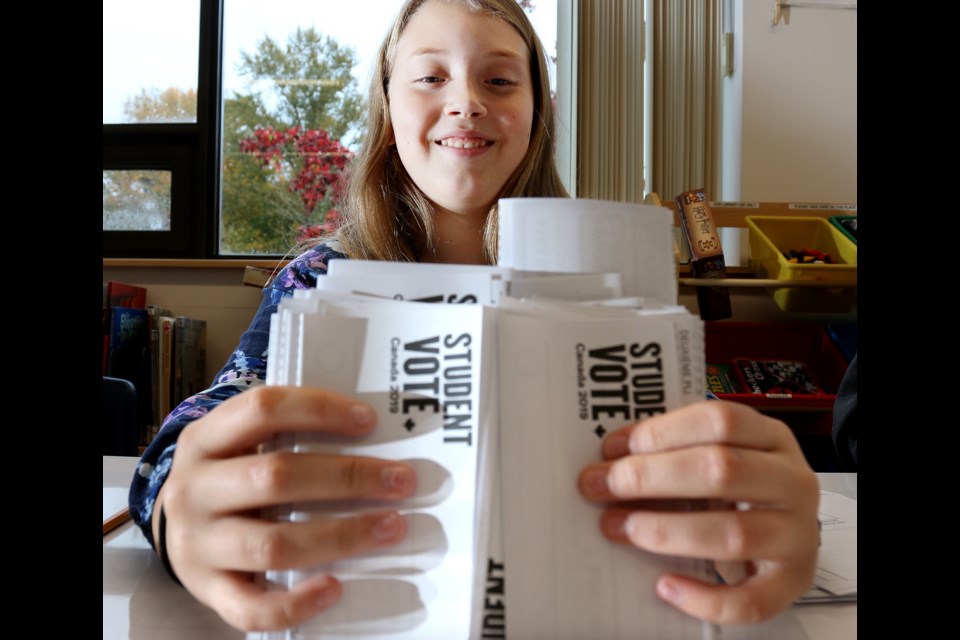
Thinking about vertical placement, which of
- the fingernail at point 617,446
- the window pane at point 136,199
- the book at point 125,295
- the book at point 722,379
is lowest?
the book at point 722,379

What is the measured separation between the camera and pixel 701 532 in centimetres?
38

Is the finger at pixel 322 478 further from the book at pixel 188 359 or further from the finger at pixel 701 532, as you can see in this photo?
the book at pixel 188 359

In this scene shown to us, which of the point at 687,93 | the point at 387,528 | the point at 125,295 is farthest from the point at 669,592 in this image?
the point at 125,295

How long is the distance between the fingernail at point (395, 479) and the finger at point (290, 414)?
0.09 ft

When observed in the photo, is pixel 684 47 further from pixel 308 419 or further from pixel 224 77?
pixel 308 419

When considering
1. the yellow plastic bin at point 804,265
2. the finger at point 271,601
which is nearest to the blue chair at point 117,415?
the finger at point 271,601

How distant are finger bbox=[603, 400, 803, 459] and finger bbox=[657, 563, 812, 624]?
7 centimetres

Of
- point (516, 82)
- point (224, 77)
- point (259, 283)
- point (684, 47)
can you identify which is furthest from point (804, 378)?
point (224, 77)

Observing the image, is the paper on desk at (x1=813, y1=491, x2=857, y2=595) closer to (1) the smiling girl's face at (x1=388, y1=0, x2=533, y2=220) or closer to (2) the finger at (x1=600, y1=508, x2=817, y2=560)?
(2) the finger at (x1=600, y1=508, x2=817, y2=560)

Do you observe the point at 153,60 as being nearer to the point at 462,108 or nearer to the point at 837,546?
the point at 462,108

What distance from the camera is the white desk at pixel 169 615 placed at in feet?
1.51

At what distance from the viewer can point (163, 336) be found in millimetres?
2645

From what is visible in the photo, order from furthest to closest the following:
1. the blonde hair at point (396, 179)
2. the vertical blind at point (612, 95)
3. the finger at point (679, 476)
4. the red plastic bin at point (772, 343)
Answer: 1. the vertical blind at point (612, 95)
2. the red plastic bin at point (772, 343)
3. the blonde hair at point (396, 179)
4. the finger at point (679, 476)

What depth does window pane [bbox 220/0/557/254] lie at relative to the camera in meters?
3.10
